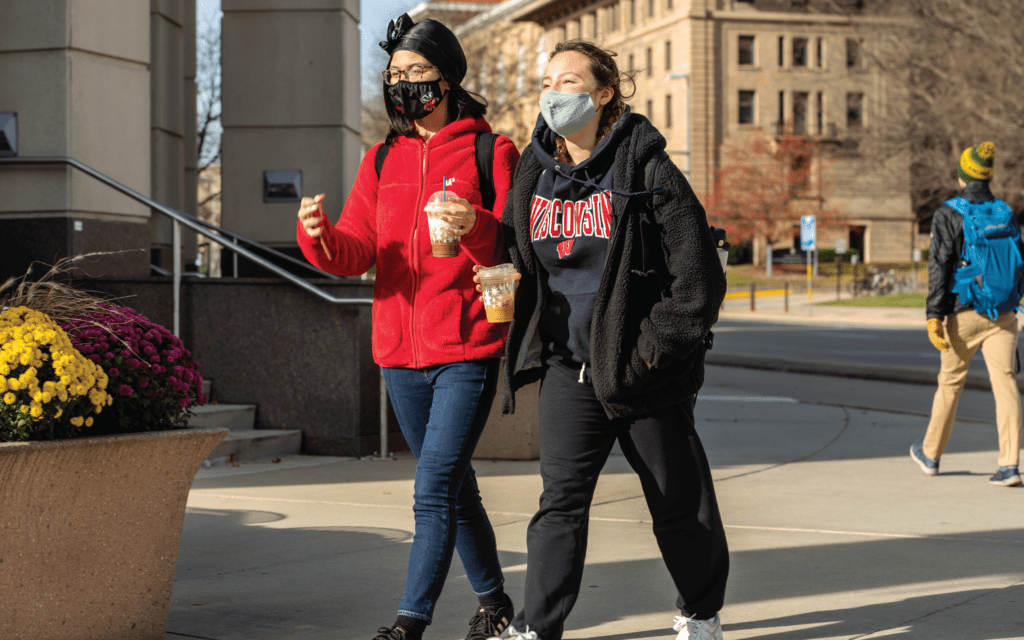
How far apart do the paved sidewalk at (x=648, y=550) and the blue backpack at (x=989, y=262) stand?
111 centimetres

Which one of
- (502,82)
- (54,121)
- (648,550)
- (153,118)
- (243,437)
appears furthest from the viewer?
(502,82)

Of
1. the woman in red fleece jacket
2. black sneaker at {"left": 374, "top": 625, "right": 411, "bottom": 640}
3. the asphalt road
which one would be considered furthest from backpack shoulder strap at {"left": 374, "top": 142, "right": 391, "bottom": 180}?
the asphalt road

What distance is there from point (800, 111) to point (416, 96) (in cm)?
6960

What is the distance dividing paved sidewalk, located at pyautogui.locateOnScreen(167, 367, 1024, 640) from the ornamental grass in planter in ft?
1.50

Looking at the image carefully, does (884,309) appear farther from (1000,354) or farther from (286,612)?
(286,612)

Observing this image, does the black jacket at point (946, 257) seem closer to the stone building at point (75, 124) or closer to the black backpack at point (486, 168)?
the black backpack at point (486, 168)

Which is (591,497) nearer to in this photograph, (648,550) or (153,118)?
(648,550)

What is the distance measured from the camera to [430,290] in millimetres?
3975

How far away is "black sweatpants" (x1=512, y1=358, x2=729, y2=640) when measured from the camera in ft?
11.9

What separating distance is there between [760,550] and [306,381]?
3.98 meters

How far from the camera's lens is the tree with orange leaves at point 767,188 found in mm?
66312

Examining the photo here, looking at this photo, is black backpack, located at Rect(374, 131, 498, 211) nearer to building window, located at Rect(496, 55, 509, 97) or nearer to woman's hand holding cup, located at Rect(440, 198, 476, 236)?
woman's hand holding cup, located at Rect(440, 198, 476, 236)

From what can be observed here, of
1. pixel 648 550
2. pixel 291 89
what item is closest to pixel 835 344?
pixel 291 89

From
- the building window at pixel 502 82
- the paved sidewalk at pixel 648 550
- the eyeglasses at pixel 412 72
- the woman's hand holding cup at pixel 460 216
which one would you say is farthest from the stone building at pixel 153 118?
the building window at pixel 502 82
